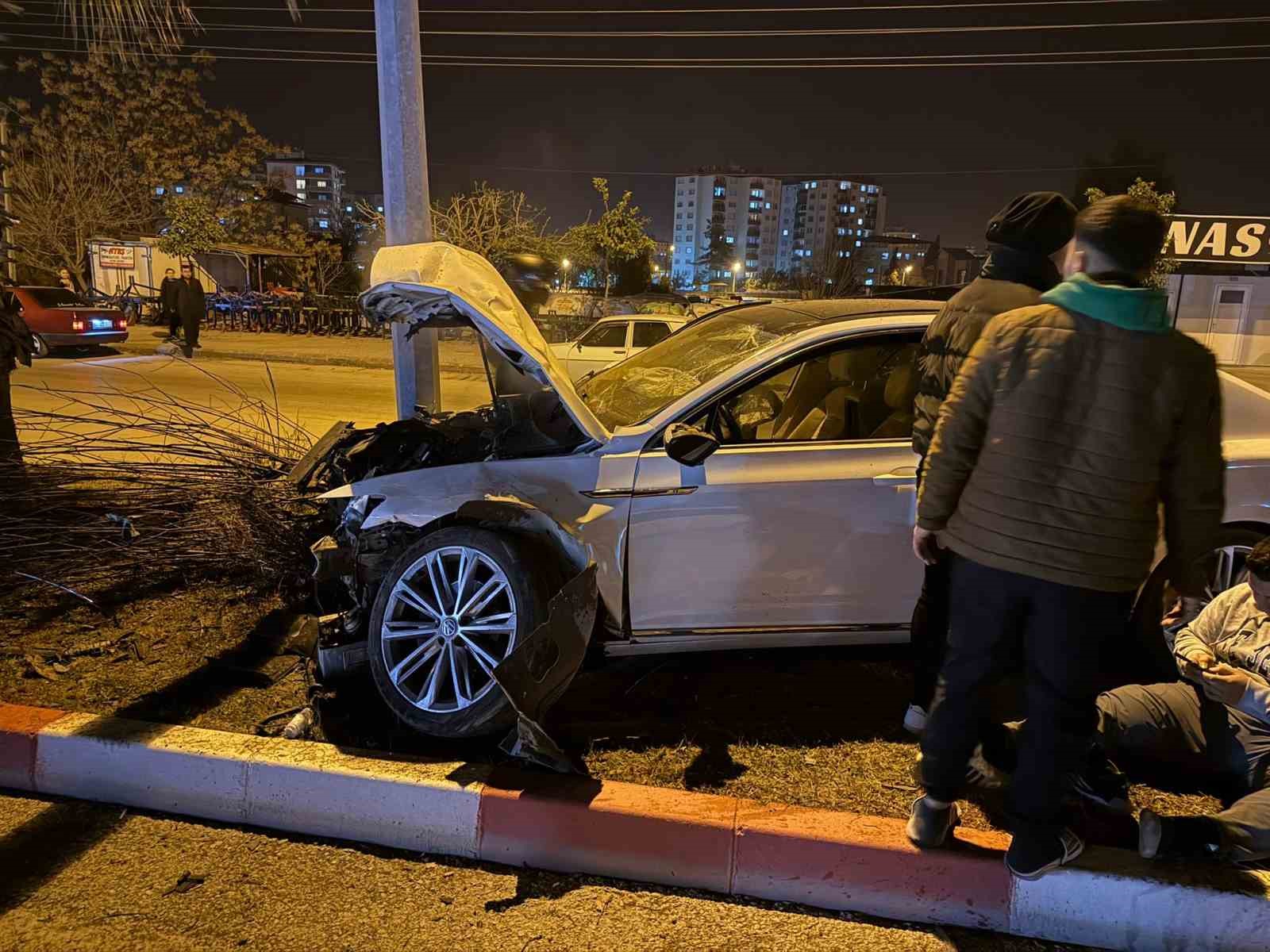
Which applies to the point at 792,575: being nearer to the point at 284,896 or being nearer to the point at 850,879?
the point at 850,879

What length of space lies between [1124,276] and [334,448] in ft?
11.6

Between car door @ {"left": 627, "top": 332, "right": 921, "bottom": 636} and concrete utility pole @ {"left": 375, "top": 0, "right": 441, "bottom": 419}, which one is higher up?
concrete utility pole @ {"left": 375, "top": 0, "right": 441, "bottom": 419}

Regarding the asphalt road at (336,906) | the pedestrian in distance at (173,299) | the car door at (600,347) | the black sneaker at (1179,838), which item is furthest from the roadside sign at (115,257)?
the black sneaker at (1179,838)

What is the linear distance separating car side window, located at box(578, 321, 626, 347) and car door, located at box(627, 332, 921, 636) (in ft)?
32.0

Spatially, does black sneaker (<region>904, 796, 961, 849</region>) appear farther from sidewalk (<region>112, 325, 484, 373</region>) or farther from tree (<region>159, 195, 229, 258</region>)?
tree (<region>159, 195, 229, 258</region>)

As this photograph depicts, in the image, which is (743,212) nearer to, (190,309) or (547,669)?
(190,309)

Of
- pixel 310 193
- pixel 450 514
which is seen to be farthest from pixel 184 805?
pixel 310 193

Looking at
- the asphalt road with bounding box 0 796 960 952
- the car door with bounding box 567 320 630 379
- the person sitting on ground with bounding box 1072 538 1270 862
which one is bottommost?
the asphalt road with bounding box 0 796 960 952

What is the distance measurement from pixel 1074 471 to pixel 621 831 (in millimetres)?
1750

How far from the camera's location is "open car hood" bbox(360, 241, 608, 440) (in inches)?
142

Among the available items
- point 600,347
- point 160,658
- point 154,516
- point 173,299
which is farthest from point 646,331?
point 173,299

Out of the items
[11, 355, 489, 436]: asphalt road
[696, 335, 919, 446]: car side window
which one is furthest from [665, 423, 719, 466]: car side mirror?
[11, 355, 489, 436]: asphalt road

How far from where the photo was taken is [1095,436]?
2242 millimetres

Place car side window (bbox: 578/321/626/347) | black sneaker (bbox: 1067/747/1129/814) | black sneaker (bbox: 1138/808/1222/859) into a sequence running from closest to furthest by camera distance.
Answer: black sneaker (bbox: 1138/808/1222/859) → black sneaker (bbox: 1067/747/1129/814) → car side window (bbox: 578/321/626/347)
